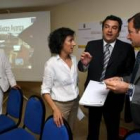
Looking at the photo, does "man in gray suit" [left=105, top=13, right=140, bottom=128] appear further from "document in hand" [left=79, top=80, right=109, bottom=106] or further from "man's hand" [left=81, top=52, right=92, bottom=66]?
"man's hand" [left=81, top=52, right=92, bottom=66]

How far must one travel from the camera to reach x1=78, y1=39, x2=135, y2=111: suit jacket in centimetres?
209

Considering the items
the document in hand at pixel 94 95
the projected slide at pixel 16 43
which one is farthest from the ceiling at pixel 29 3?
the document in hand at pixel 94 95

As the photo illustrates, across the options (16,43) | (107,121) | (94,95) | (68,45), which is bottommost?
(107,121)

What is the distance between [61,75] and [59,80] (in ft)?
0.17

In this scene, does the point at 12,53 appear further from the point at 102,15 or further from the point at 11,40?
the point at 102,15

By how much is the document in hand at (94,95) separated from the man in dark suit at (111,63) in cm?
31

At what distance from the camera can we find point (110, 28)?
80.7 inches

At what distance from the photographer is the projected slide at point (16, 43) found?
459 centimetres

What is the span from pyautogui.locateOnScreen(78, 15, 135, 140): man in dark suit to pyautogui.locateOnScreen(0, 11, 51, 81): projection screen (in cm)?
237

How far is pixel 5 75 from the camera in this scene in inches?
113

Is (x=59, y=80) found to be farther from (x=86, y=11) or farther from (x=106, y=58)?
(x=86, y=11)

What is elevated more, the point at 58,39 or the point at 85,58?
the point at 58,39

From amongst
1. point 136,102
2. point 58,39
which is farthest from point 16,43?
point 136,102

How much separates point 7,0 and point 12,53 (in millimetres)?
1246
